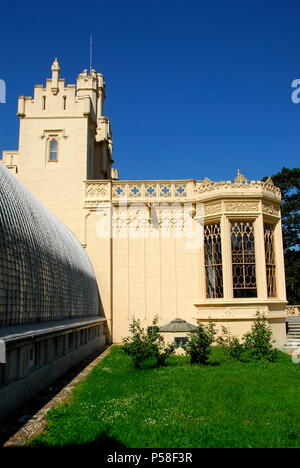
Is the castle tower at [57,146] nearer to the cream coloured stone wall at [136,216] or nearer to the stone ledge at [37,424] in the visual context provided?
the cream coloured stone wall at [136,216]

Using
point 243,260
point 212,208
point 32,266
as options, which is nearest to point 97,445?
point 32,266

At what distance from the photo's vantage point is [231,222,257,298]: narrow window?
17.3 metres

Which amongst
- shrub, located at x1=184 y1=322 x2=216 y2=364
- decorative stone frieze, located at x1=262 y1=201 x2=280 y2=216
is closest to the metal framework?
shrub, located at x1=184 y1=322 x2=216 y2=364

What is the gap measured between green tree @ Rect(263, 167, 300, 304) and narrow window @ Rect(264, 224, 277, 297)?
848 inches

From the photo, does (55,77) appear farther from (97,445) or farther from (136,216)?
(97,445)

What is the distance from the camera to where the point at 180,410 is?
7.17 m

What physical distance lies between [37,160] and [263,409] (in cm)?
1576

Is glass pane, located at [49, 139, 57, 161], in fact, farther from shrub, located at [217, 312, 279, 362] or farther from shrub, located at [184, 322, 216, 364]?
shrub, located at [217, 312, 279, 362]

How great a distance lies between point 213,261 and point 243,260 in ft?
4.29

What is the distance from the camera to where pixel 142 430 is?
6.09m

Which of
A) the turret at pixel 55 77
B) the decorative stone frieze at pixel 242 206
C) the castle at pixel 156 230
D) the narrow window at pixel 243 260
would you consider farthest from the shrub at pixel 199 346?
the turret at pixel 55 77

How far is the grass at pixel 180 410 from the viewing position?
5.72 m
